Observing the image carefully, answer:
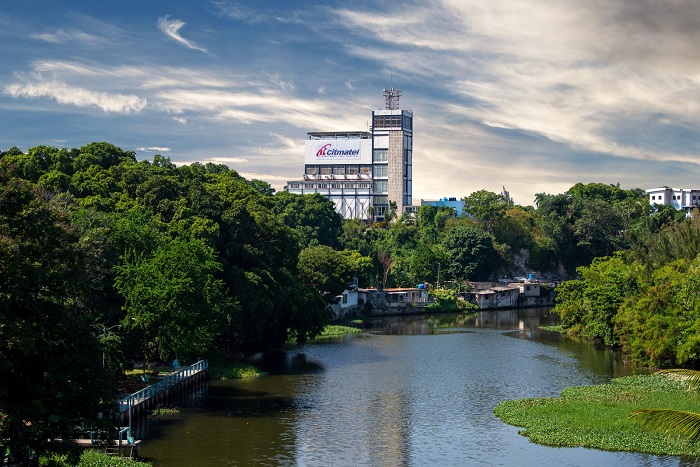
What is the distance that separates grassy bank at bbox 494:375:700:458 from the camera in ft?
135

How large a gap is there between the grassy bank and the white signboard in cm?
12945

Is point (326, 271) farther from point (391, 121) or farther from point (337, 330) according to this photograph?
point (391, 121)

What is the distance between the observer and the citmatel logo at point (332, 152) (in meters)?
184

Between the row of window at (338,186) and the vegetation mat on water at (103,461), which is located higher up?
the row of window at (338,186)

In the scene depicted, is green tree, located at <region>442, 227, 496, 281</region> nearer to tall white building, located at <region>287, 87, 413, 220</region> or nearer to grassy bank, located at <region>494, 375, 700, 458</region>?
tall white building, located at <region>287, 87, 413, 220</region>

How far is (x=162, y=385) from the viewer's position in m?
50.9

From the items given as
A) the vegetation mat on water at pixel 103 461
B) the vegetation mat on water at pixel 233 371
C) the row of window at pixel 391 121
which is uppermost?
the row of window at pixel 391 121

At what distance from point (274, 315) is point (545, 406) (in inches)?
1018

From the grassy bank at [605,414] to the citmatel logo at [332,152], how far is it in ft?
427

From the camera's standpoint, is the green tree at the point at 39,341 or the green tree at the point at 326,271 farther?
the green tree at the point at 326,271

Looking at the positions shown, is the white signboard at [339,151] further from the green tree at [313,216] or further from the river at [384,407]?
the river at [384,407]

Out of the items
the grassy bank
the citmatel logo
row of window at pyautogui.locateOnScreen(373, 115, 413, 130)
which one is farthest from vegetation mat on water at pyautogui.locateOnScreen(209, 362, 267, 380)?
row of window at pyautogui.locateOnScreen(373, 115, 413, 130)

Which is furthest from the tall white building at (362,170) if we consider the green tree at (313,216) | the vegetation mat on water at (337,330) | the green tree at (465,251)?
the vegetation mat on water at (337,330)

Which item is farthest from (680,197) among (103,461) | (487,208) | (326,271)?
(103,461)
